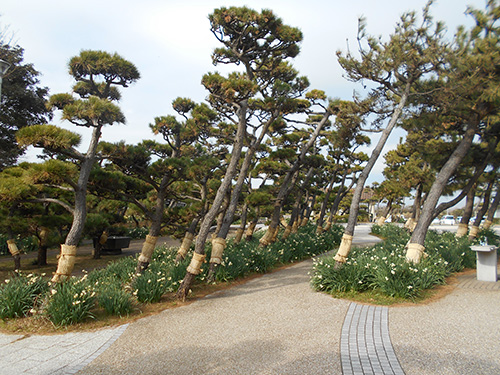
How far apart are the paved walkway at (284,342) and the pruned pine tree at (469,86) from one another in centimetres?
211

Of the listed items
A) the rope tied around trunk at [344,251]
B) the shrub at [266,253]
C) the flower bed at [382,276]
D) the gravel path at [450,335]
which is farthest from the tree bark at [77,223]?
the gravel path at [450,335]

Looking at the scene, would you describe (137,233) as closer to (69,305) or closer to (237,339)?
(69,305)

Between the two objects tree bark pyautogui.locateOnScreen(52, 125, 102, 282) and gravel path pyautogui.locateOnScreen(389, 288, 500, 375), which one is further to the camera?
tree bark pyautogui.locateOnScreen(52, 125, 102, 282)

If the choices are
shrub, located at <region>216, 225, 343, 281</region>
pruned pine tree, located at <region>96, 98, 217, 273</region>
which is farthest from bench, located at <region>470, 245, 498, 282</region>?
pruned pine tree, located at <region>96, 98, 217, 273</region>

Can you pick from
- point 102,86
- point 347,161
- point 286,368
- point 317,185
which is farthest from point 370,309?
point 317,185

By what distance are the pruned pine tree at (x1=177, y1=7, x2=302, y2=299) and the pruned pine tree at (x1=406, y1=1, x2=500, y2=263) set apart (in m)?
3.36

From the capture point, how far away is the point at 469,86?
702cm

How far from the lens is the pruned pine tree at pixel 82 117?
557 centimetres

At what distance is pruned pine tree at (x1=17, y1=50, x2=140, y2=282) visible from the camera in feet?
18.3

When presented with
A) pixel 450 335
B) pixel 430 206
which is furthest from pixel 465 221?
pixel 450 335

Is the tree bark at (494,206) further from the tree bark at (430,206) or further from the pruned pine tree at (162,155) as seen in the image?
the pruned pine tree at (162,155)

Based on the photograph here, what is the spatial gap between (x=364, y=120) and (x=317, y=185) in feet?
35.8

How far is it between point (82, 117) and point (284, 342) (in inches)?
204

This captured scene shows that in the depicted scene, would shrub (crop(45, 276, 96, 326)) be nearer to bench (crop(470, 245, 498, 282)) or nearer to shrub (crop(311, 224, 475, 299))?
shrub (crop(311, 224, 475, 299))
